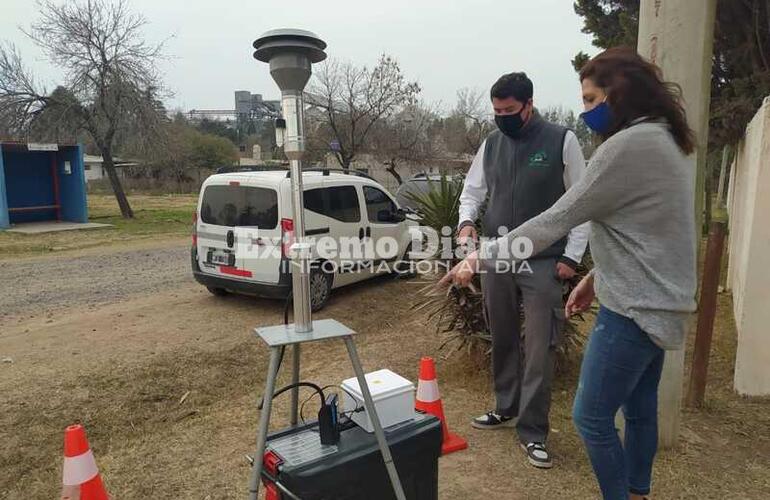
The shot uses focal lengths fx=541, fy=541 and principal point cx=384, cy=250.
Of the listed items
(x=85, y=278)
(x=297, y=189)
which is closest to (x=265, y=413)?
(x=297, y=189)

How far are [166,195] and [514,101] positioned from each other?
3422cm

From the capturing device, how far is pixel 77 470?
2.31m

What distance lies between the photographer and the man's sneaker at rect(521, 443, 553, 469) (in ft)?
9.61

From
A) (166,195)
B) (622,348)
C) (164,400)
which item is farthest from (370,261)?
(166,195)

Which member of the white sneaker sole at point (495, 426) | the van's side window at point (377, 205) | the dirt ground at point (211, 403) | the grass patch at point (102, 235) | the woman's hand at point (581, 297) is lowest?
the dirt ground at point (211, 403)

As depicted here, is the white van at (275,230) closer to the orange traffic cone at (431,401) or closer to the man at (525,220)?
the orange traffic cone at (431,401)

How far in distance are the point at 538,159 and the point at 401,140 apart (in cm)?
1961

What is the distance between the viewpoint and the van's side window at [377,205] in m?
7.28

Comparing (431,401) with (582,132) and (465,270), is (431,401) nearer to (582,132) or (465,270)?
(465,270)

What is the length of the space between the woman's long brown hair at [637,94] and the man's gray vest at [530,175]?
103 centimetres

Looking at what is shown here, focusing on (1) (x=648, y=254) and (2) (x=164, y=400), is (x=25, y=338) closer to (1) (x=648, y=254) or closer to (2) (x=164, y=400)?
(2) (x=164, y=400)

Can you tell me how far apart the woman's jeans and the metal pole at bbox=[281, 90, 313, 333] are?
1081mm

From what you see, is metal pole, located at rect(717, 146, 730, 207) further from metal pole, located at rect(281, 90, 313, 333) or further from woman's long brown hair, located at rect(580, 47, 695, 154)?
metal pole, located at rect(281, 90, 313, 333)

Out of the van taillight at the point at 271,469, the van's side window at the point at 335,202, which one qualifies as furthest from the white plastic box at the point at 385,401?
the van's side window at the point at 335,202
